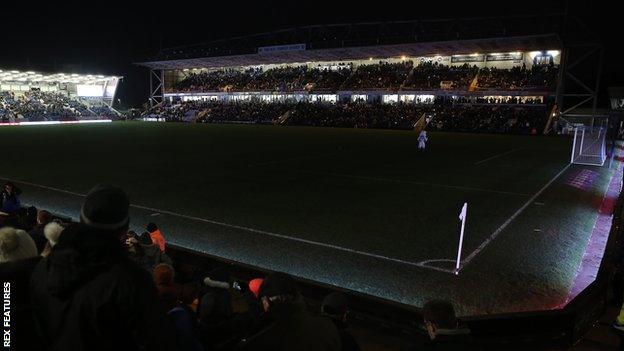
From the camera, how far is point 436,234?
8203 mm

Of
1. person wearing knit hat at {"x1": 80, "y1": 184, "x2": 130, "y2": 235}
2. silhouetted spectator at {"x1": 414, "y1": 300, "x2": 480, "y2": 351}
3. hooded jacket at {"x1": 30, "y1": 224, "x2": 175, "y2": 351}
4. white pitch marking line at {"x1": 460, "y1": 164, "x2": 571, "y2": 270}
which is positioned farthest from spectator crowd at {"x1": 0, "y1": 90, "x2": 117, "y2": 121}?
A: silhouetted spectator at {"x1": 414, "y1": 300, "x2": 480, "y2": 351}

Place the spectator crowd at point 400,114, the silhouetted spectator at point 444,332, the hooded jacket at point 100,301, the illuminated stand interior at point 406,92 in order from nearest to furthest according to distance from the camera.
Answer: the hooded jacket at point 100,301
the silhouetted spectator at point 444,332
the spectator crowd at point 400,114
the illuminated stand interior at point 406,92

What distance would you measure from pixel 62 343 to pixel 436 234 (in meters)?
7.26

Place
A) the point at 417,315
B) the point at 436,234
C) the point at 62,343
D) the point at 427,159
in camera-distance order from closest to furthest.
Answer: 1. the point at 62,343
2. the point at 417,315
3. the point at 436,234
4. the point at 427,159

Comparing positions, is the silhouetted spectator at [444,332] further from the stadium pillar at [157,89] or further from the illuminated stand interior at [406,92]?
the stadium pillar at [157,89]

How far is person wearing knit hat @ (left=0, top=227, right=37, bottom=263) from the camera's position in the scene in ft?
8.91

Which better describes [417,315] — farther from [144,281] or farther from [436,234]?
[436,234]

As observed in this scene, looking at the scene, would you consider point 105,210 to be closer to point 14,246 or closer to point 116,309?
point 116,309

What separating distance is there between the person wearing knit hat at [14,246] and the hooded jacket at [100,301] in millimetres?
1121

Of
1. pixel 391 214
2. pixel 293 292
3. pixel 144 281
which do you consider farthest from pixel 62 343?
pixel 391 214

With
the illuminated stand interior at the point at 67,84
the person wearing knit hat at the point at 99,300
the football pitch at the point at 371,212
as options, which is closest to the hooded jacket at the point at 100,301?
the person wearing knit hat at the point at 99,300

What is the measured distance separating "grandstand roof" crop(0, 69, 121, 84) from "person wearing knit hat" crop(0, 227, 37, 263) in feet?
205

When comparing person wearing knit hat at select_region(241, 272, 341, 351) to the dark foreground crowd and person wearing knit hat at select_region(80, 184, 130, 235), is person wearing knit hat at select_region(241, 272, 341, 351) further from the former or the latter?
person wearing knit hat at select_region(80, 184, 130, 235)

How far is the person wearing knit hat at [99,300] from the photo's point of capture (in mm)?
1784
